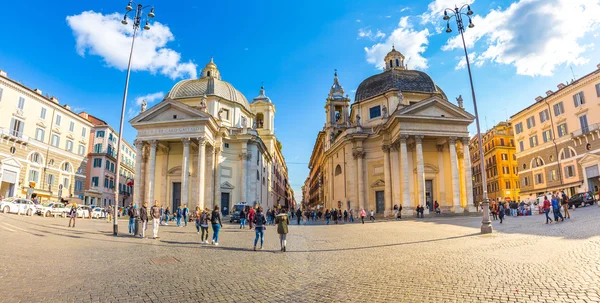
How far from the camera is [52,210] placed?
30.2 meters

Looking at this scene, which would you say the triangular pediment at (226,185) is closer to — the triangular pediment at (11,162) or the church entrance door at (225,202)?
the church entrance door at (225,202)

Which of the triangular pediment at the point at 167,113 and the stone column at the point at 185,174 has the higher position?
the triangular pediment at the point at 167,113

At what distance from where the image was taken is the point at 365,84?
4619 centimetres

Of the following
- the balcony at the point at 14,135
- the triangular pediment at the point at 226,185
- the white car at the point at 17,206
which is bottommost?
the white car at the point at 17,206

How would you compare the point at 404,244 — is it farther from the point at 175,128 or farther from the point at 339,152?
the point at 339,152

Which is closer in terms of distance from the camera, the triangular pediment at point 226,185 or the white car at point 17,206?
the white car at point 17,206

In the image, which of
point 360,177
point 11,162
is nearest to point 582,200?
point 360,177

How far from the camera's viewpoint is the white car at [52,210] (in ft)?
95.9

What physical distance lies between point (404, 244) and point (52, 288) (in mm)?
11254

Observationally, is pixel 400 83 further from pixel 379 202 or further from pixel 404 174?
pixel 379 202

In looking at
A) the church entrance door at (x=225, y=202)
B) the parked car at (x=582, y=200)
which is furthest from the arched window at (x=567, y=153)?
the church entrance door at (x=225, y=202)

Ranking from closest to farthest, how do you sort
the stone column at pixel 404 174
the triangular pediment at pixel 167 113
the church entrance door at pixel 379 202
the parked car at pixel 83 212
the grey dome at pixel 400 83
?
the stone column at pixel 404 174 → the parked car at pixel 83 212 → the triangular pediment at pixel 167 113 → the church entrance door at pixel 379 202 → the grey dome at pixel 400 83

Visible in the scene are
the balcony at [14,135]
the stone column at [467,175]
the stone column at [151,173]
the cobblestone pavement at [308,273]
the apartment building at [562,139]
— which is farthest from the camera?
the apartment building at [562,139]

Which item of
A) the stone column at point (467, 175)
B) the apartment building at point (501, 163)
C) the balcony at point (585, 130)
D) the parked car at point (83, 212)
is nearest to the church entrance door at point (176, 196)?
the parked car at point (83, 212)
